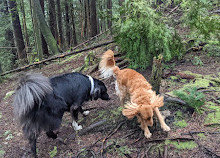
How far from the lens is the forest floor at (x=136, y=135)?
3.23 m

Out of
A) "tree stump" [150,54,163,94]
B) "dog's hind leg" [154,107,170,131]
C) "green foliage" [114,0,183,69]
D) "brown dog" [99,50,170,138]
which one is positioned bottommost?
"dog's hind leg" [154,107,170,131]

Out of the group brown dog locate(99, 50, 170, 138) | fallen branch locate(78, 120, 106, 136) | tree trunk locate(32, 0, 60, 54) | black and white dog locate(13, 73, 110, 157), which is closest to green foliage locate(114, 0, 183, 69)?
brown dog locate(99, 50, 170, 138)

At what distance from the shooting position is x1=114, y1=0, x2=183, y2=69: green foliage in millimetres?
5492

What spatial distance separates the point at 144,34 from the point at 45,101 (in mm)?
3890

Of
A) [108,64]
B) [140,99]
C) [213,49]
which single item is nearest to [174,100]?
[140,99]

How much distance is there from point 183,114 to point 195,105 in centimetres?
34

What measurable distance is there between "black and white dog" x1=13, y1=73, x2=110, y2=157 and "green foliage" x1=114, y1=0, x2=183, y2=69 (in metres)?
2.22

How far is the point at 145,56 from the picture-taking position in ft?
19.6

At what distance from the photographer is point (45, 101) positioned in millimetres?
3777

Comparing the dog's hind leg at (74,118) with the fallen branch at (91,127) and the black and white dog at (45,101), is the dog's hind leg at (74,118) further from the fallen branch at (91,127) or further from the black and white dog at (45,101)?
the fallen branch at (91,127)

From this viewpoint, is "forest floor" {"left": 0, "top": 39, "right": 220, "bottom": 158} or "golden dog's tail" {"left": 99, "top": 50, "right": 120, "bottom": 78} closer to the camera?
"forest floor" {"left": 0, "top": 39, "right": 220, "bottom": 158}

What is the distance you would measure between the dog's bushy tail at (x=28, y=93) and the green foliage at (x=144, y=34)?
10.8ft

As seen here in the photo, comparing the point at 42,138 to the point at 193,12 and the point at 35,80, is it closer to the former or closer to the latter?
the point at 35,80

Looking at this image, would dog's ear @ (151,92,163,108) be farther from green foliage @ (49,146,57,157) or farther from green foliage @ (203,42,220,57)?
green foliage @ (203,42,220,57)
